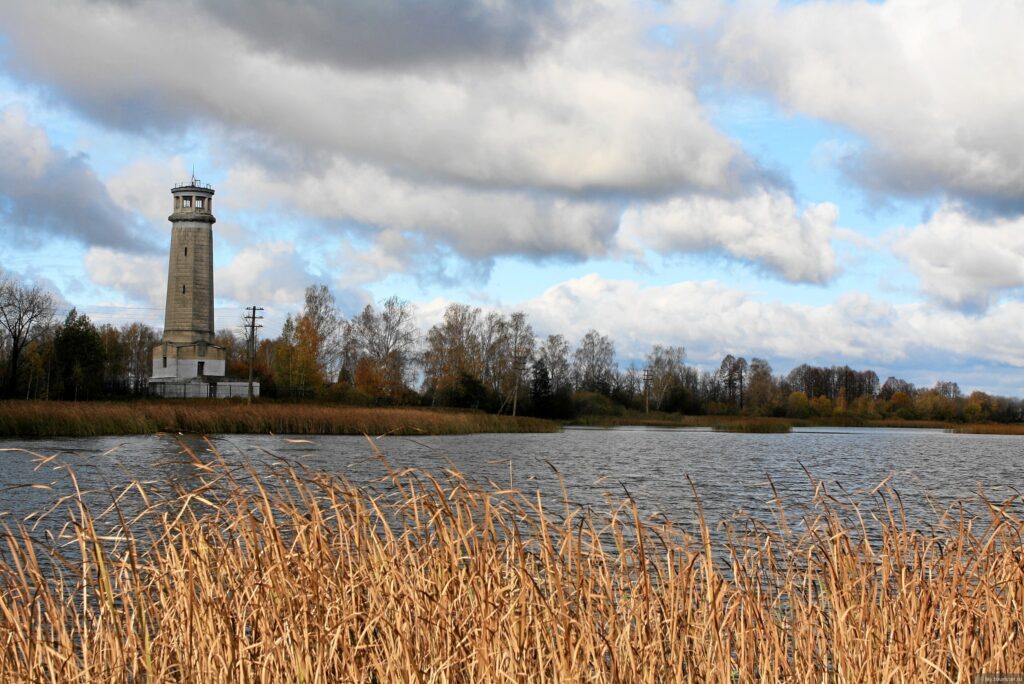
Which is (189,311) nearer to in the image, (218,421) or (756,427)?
(218,421)

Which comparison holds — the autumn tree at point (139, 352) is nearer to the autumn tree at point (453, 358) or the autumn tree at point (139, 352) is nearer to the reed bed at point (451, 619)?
the autumn tree at point (453, 358)

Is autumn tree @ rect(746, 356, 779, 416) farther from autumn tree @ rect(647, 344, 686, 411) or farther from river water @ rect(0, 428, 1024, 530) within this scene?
river water @ rect(0, 428, 1024, 530)

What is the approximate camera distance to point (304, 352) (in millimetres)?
66188

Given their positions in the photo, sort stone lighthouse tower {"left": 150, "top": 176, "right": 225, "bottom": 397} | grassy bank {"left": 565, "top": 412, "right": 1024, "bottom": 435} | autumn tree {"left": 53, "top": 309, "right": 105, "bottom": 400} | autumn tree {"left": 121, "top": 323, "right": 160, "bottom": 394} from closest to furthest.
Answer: autumn tree {"left": 53, "top": 309, "right": 105, "bottom": 400} < stone lighthouse tower {"left": 150, "top": 176, "right": 225, "bottom": 397} < grassy bank {"left": 565, "top": 412, "right": 1024, "bottom": 435} < autumn tree {"left": 121, "top": 323, "right": 160, "bottom": 394}

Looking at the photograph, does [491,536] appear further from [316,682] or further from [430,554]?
[316,682]

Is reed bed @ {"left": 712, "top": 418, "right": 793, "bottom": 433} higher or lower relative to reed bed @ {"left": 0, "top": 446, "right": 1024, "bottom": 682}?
lower

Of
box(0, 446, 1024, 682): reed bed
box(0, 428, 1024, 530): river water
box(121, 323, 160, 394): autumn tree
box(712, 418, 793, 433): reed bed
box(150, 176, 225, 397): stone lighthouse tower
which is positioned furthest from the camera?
box(121, 323, 160, 394): autumn tree

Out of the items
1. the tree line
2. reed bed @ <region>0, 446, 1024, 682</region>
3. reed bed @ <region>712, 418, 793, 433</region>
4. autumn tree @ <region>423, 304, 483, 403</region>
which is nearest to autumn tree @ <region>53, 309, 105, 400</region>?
the tree line

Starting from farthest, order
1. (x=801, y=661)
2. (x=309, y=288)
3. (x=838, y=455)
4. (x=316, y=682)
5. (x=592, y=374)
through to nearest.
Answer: (x=592, y=374) < (x=309, y=288) < (x=838, y=455) < (x=801, y=661) < (x=316, y=682)

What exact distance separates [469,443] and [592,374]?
69.4 metres

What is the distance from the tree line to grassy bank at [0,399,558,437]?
57.5 feet

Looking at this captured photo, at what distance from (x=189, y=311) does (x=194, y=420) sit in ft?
81.5

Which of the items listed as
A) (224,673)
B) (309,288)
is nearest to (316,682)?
(224,673)

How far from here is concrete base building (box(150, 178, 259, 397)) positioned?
57.5m
